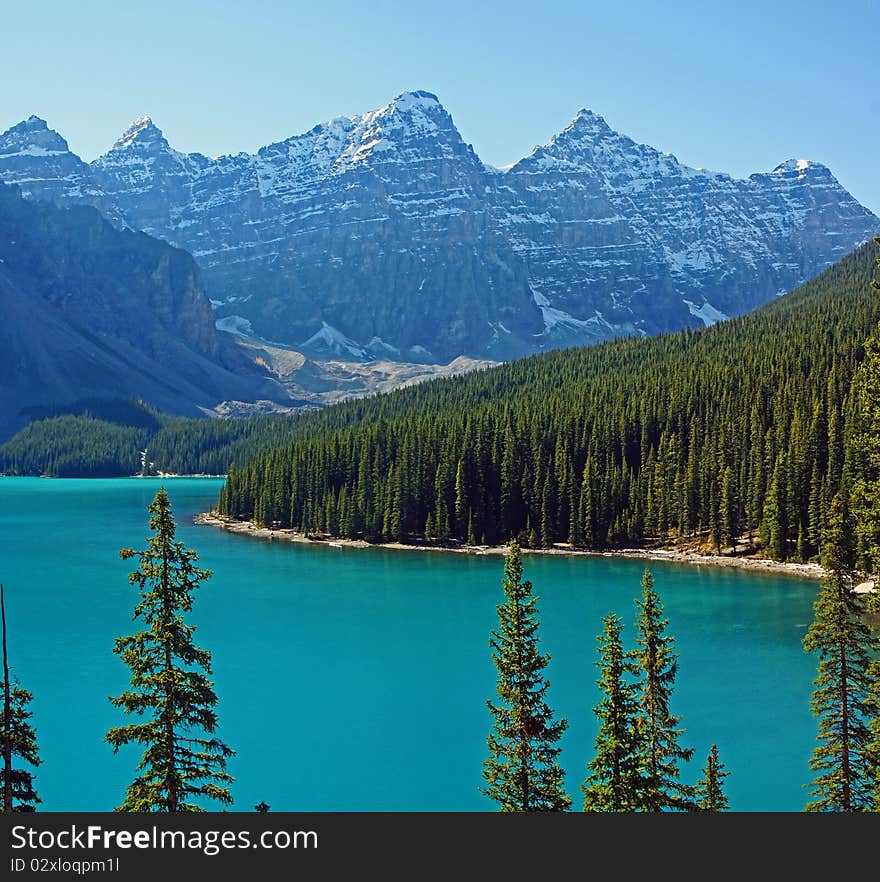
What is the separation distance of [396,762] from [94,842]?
2967 centimetres

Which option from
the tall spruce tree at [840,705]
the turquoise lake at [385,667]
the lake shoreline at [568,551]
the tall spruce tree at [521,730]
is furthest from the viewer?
the lake shoreline at [568,551]

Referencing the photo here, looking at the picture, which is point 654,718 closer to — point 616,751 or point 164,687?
point 616,751

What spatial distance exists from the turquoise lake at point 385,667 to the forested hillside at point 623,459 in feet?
28.8

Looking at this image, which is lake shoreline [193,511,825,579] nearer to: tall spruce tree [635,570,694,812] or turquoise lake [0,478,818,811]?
turquoise lake [0,478,818,811]

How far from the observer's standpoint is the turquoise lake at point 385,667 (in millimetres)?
39594

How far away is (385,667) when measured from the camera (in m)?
58.6

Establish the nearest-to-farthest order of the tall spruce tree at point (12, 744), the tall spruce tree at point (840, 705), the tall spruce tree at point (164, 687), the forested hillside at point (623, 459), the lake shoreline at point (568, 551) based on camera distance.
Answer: the tall spruce tree at point (12, 744)
the tall spruce tree at point (164, 687)
the tall spruce tree at point (840, 705)
the lake shoreline at point (568, 551)
the forested hillside at point (623, 459)

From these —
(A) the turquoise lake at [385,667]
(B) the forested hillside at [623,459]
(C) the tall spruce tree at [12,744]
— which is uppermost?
(B) the forested hillside at [623,459]

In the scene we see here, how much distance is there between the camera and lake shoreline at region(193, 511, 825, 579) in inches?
3499

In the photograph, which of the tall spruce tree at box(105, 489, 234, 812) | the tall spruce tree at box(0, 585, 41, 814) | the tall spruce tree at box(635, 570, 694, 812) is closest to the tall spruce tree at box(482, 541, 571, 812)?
the tall spruce tree at box(635, 570, 694, 812)

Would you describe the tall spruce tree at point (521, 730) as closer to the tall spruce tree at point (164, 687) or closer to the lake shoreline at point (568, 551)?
the tall spruce tree at point (164, 687)

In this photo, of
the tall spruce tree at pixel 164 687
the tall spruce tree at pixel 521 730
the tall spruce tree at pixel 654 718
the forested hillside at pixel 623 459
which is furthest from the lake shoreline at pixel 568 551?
the tall spruce tree at pixel 164 687

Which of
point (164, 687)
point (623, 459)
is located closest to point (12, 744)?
point (164, 687)

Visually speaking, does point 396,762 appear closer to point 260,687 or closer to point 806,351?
point 260,687
